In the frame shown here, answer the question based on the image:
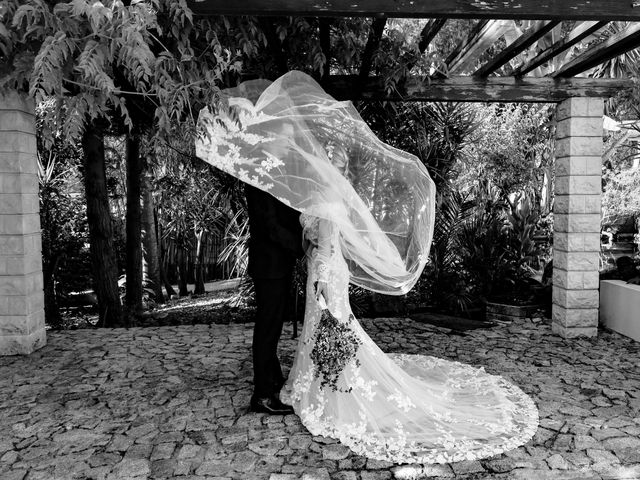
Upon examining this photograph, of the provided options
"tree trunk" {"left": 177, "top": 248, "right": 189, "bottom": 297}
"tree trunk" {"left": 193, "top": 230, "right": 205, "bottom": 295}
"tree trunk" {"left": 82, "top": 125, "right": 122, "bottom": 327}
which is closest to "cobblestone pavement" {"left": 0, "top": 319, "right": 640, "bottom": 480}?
"tree trunk" {"left": 82, "top": 125, "right": 122, "bottom": 327}

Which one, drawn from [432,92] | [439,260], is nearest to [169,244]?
[439,260]

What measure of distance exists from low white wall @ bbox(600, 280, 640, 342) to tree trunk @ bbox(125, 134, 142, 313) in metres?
6.12

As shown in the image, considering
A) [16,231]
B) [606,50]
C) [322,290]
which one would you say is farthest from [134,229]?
[606,50]

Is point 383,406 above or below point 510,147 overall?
below

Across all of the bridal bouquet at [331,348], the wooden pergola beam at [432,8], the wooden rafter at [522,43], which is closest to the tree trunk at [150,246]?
the wooden rafter at [522,43]

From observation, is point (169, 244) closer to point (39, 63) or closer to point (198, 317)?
point (198, 317)

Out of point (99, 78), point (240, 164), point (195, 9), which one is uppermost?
point (195, 9)

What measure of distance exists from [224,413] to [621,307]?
4.49 m

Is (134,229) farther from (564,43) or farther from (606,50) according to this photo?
(606,50)

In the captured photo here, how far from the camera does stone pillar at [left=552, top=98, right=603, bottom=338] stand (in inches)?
226

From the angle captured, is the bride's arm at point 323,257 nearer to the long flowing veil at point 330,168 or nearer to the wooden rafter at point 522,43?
the long flowing veil at point 330,168

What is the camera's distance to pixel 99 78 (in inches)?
100

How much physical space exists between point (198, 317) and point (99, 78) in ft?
18.6

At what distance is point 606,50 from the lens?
469 centimetres
